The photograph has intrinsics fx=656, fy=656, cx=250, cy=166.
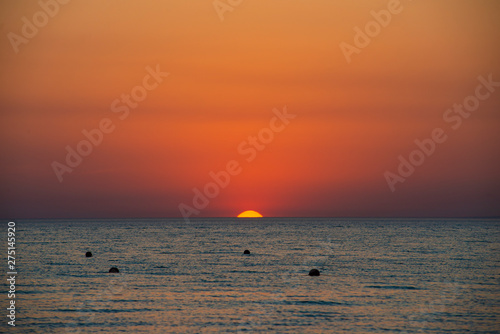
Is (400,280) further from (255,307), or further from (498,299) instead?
(255,307)

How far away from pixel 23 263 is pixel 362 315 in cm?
5189

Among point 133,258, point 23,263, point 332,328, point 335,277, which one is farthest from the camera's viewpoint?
point 133,258

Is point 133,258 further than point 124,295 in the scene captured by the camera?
Yes

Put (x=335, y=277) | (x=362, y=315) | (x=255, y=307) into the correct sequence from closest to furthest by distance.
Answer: (x=362, y=315)
(x=255, y=307)
(x=335, y=277)

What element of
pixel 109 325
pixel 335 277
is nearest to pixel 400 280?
pixel 335 277

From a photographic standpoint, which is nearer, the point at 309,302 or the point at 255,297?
the point at 309,302

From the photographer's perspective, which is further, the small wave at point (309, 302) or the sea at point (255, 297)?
the small wave at point (309, 302)

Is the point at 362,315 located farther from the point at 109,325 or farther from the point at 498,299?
the point at 109,325

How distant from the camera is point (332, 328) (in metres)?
40.9

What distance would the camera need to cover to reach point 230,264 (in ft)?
277

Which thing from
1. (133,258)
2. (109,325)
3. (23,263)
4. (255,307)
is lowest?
(109,325)

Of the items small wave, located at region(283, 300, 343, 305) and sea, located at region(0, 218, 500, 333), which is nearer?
sea, located at region(0, 218, 500, 333)

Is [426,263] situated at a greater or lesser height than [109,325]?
greater

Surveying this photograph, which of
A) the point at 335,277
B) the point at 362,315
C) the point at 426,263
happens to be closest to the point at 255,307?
the point at 362,315
